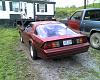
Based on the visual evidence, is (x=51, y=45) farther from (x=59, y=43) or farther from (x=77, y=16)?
(x=77, y=16)

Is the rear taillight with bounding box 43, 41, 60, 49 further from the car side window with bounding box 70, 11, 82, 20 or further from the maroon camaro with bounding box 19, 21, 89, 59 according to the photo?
the car side window with bounding box 70, 11, 82, 20

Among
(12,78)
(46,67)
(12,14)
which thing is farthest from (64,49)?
(12,14)

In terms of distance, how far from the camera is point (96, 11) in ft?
33.1

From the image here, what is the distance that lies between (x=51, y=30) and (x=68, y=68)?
65.8 inches

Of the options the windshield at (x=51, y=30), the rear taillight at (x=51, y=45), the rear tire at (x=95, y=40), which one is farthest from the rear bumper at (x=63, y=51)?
the rear tire at (x=95, y=40)

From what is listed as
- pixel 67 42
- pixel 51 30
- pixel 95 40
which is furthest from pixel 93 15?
pixel 67 42

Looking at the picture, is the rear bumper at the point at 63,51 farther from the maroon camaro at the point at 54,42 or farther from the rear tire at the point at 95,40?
the rear tire at the point at 95,40

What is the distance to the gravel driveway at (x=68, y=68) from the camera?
579 cm

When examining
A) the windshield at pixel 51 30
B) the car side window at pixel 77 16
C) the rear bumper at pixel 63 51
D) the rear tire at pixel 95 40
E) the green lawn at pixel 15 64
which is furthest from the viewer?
the car side window at pixel 77 16

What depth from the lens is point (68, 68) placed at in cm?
655

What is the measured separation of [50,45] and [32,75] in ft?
3.80

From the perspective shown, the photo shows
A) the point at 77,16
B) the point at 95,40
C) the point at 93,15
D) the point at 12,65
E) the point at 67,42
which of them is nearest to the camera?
the point at 67,42

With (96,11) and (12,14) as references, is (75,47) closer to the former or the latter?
(96,11)

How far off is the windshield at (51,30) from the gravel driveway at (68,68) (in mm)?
990
